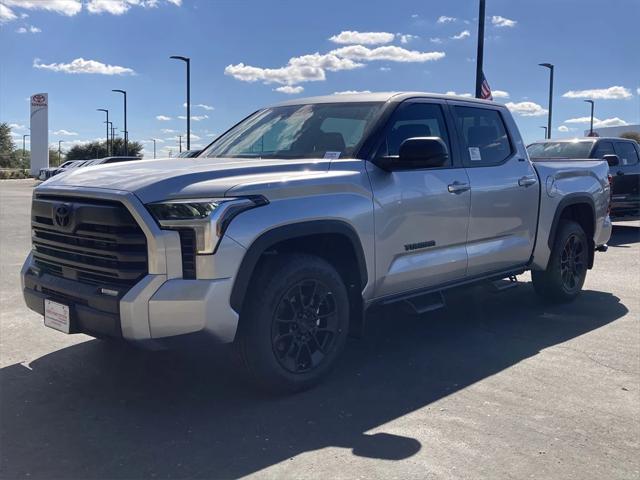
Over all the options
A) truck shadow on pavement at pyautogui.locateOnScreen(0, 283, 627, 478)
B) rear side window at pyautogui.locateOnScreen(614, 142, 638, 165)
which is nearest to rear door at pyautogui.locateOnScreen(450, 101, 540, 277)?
truck shadow on pavement at pyautogui.locateOnScreen(0, 283, 627, 478)

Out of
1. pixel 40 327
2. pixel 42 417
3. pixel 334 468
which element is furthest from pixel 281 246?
pixel 40 327

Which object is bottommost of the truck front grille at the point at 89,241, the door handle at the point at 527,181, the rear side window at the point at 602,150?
the truck front grille at the point at 89,241

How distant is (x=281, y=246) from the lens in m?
4.05

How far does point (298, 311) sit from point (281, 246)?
0.41m

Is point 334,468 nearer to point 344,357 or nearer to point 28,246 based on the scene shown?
point 344,357

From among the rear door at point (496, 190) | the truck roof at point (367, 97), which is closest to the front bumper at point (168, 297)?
the truck roof at point (367, 97)

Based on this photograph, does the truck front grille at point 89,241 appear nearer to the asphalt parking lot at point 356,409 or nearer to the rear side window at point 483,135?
the asphalt parking lot at point 356,409

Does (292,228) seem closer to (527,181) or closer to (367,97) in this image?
(367,97)

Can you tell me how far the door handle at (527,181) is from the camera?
5.70m

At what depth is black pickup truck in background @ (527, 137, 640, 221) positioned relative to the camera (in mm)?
12664

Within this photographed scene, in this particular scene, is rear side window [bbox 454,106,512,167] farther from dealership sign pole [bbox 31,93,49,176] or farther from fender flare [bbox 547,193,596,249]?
dealership sign pole [bbox 31,93,49,176]

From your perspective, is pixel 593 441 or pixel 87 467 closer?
pixel 87 467

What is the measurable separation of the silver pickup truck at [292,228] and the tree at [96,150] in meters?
67.4

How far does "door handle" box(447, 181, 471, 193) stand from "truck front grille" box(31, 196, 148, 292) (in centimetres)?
242
